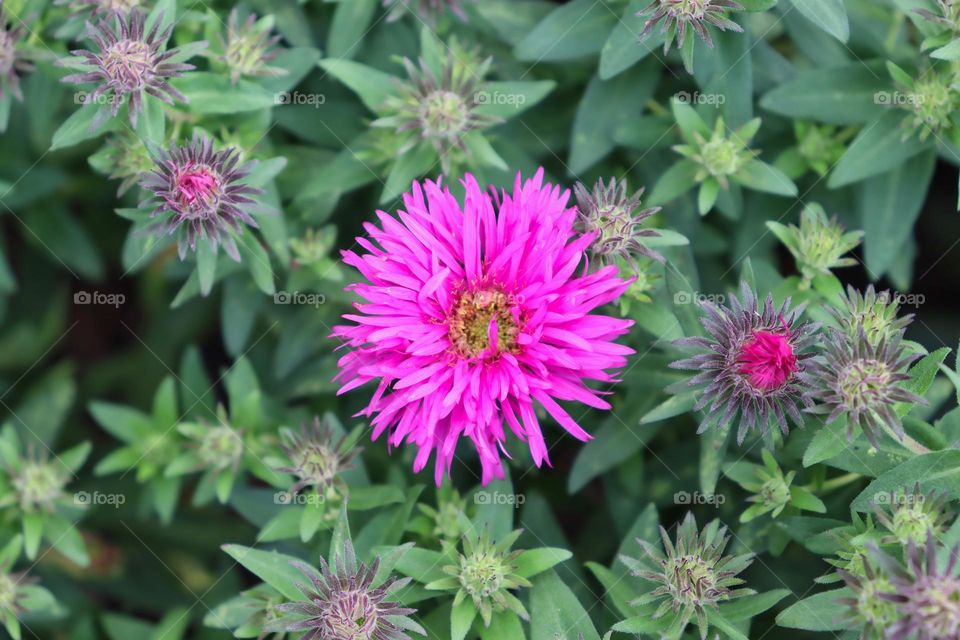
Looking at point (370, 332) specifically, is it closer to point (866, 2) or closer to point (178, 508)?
point (178, 508)

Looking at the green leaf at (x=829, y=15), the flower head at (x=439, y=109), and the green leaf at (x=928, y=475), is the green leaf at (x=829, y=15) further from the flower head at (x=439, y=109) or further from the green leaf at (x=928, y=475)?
the green leaf at (x=928, y=475)

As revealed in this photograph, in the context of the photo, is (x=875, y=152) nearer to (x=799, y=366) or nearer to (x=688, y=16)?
(x=688, y=16)

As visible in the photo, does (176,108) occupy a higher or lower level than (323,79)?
lower

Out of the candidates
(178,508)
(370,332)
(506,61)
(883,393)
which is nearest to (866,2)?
(506,61)

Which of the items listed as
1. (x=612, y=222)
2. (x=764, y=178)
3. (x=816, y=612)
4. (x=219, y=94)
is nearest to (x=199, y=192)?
(x=219, y=94)

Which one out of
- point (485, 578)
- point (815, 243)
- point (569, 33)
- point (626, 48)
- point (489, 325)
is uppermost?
point (569, 33)

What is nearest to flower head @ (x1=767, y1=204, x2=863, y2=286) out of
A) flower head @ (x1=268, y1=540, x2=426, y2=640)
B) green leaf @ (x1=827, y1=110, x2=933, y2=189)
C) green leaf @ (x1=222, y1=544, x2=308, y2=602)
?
green leaf @ (x1=827, y1=110, x2=933, y2=189)
